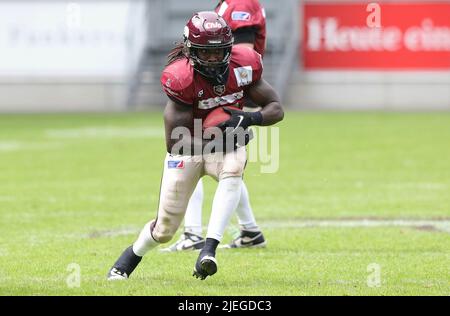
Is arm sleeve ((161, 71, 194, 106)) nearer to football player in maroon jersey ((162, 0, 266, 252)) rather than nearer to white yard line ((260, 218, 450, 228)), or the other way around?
football player in maroon jersey ((162, 0, 266, 252))

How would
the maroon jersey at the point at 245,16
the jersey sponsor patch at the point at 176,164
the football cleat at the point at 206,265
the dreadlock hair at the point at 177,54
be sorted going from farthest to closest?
the maroon jersey at the point at 245,16 → the dreadlock hair at the point at 177,54 → the jersey sponsor patch at the point at 176,164 → the football cleat at the point at 206,265

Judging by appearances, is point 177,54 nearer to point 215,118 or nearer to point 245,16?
point 215,118

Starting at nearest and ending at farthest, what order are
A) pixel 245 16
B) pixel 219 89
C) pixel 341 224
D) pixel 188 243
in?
pixel 219 89
pixel 188 243
pixel 245 16
pixel 341 224

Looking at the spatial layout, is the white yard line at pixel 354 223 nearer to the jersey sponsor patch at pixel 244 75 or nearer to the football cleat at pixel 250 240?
the football cleat at pixel 250 240

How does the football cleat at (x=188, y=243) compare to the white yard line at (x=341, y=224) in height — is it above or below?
above

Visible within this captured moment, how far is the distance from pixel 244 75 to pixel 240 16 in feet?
6.12

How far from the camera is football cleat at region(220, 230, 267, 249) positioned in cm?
790

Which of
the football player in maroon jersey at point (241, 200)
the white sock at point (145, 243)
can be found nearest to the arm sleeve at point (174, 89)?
the white sock at point (145, 243)

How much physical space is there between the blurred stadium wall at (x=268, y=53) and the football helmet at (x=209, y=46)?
56.5 ft

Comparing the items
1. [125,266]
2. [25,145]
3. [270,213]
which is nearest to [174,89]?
[125,266]

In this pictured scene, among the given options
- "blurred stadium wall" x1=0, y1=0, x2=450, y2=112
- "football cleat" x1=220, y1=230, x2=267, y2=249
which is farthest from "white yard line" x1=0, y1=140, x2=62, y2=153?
"football cleat" x1=220, y1=230, x2=267, y2=249

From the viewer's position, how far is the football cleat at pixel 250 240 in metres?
7.90

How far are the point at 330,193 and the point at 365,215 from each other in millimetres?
1569

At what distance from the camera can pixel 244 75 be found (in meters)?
6.46
